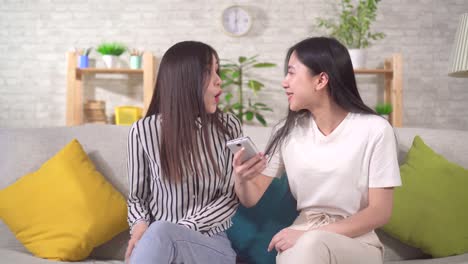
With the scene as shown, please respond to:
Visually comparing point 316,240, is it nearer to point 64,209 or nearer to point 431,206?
point 431,206

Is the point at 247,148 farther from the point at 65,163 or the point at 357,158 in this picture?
the point at 65,163

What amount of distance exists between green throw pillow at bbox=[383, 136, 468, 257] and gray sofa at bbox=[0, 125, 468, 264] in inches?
3.5

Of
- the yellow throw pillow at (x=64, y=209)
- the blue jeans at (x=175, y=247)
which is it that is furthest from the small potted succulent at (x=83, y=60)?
the blue jeans at (x=175, y=247)

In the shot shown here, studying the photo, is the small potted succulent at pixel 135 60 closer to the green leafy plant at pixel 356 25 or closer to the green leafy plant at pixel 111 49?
the green leafy plant at pixel 111 49

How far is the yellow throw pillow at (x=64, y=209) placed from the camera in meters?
1.86

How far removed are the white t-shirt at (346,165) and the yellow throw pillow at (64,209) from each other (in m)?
0.77

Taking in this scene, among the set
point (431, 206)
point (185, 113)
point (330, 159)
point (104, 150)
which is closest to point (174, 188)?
point (185, 113)

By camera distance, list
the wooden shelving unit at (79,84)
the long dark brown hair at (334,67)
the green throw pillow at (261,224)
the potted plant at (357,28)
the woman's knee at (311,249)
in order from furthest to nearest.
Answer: the potted plant at (357,28)
the wooden shelving unit at (79,84)
the green throw pillow at (261,224)
the long dark brown hair at (334,67)
the woman's knee at (311,249)

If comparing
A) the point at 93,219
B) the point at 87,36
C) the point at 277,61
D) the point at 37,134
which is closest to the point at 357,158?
the point at 93,219

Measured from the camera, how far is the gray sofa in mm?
1960

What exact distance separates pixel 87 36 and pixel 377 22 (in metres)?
2.65

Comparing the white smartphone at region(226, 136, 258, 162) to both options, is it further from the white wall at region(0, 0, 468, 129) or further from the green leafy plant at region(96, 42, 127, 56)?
the white wall at region(0, 0, 468, 129)

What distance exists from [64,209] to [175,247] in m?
0.73

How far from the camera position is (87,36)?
15.2ft
